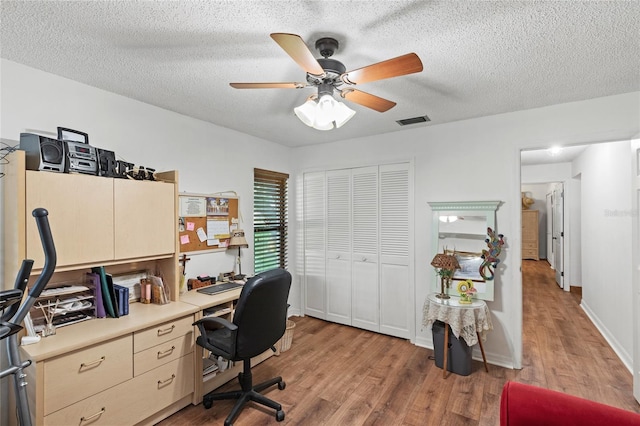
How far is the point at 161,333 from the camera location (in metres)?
2.16

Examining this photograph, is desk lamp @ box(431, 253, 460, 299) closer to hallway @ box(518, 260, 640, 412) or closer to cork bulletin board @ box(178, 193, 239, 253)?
hallway @ box(518, 260, 640, 412)

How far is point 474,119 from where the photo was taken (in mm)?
3180

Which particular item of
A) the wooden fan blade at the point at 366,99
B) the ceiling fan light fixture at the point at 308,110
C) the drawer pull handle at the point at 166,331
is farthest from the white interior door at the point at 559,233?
the drawer pull handle at the point at 166,331

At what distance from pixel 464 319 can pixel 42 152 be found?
11.1 ft

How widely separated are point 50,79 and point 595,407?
11.0 ft

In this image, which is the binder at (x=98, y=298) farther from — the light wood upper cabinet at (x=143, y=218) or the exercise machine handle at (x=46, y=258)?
the exercise machine handle at (x=46, y=258)

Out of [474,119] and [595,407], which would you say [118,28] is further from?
[474,119]

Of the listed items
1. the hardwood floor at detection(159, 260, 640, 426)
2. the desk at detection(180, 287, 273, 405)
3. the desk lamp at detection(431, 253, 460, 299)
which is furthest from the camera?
the desk lamp at detection(431, 253, 460, 299)

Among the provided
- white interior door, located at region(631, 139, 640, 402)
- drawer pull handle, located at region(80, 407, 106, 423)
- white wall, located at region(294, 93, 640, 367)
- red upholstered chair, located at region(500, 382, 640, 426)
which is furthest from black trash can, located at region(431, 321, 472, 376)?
drawer pull handle, located at region(80, 407, 106, 423)

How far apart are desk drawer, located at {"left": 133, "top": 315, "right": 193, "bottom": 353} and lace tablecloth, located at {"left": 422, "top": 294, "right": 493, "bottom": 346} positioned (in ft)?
7.09

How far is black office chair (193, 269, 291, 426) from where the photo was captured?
82.4 inches

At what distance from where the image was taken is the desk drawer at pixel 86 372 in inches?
65.7

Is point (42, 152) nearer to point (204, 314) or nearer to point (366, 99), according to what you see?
point (204, 314)

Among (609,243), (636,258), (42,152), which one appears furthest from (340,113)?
(609,243)
